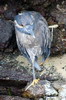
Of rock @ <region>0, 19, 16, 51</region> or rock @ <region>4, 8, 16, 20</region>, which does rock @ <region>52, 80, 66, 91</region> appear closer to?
rock @ <region>0, 19, 16, 51</region>

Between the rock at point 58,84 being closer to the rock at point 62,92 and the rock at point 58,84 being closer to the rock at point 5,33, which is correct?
the rock at point 62,92

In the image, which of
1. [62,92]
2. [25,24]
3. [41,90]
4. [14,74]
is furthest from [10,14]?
[62,92]

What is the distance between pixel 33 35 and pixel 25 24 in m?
0.13

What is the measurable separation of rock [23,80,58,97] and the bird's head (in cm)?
57

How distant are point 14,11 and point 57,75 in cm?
83

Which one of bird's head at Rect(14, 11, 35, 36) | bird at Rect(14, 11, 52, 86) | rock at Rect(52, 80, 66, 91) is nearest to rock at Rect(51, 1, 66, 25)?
bird at Rect(14, 11, 52, 86)

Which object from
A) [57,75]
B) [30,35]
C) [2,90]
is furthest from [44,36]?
[2,90]

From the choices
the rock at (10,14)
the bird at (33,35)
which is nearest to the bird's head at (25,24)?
the bird at (33,35)

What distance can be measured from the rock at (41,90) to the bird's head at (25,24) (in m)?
0.57

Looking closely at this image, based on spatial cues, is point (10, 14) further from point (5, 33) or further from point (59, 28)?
point (59, 28)

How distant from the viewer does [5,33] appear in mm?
3369

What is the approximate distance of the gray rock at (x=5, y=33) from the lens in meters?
3.36

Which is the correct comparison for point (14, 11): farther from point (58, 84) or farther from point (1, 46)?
point (58, 84)

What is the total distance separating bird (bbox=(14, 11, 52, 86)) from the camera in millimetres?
2945
